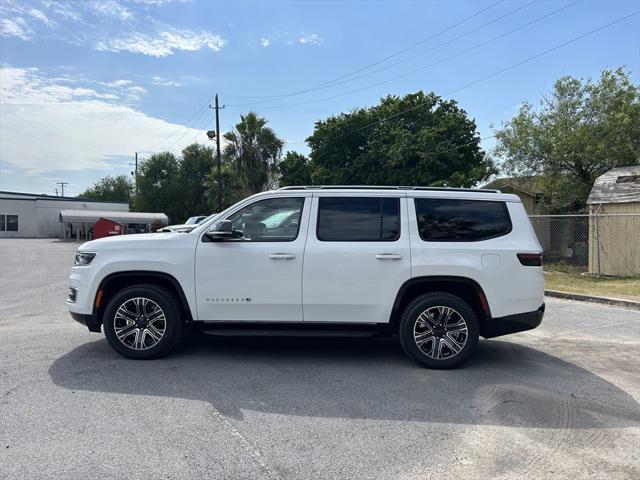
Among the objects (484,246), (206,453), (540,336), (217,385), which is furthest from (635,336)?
(206,453)

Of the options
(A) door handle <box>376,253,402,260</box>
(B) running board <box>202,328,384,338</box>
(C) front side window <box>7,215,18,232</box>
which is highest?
(C) front side window <box>7,215,18,232</box>

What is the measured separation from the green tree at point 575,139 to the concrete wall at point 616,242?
4.03 meters

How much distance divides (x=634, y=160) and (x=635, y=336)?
47.3ft

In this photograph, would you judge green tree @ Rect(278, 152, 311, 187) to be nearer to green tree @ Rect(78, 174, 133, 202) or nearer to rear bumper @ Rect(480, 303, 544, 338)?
rear bumper @ Rect(480, 303, 544, 338)

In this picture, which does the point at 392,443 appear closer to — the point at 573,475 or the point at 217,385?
the point at 573,475

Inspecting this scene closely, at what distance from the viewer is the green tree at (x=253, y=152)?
40.3m

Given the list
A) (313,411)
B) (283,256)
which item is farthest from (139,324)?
(313,411)

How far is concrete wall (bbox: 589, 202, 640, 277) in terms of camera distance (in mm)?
14734

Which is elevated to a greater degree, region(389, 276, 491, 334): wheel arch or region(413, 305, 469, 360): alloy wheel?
region(389, 276, 491, 334): wheel arch

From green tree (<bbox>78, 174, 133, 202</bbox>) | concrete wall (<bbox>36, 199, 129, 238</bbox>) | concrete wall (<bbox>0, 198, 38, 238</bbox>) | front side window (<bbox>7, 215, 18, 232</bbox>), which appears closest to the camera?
concrete wall (<bbox>0, 198, 38, 238</bbox>)

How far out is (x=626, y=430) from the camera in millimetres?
4043

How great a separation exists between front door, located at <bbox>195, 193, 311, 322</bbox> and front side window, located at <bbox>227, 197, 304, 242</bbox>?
0.04 ft

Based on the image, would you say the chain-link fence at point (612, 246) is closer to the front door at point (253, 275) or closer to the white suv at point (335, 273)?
the white suv at point (335, 273)

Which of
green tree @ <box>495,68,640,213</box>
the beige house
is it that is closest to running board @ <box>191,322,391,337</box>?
the beige house
